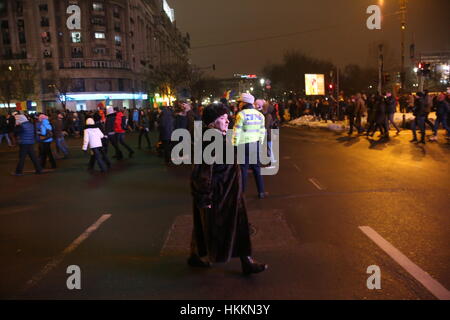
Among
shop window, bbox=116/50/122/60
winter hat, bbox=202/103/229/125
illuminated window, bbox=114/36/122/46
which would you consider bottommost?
winter hat, bbox=202/103/229/125

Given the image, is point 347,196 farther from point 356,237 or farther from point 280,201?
point 356,237

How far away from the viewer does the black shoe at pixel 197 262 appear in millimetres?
4621

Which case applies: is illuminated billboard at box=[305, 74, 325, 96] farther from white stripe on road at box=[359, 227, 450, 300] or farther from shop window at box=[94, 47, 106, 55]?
shop window at box=[94, 47, 106, 55]

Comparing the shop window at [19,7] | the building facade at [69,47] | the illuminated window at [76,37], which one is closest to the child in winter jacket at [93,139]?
the building facade at [69,47]

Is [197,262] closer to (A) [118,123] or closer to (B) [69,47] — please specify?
(A) [118,123]

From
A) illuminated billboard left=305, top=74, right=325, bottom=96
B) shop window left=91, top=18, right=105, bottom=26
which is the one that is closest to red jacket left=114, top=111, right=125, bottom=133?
illuminated billboard left=305, top=74, right=325, bottom=96

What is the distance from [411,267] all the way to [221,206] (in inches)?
81.0

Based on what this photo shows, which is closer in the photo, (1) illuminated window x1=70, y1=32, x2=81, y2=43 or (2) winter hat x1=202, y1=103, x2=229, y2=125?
(2) winter hat x1=202, y1=103, x2=229, y2=125

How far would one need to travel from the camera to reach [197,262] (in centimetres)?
464

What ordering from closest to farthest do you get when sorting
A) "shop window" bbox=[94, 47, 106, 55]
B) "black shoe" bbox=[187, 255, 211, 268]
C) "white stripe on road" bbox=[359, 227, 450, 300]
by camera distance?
"white stripe on road" bbox=[359, 227, 450, 300], "black shoe" bbox=[187, 255, 211, 268], "shop window" bbox=[94, 47, 106, 55]

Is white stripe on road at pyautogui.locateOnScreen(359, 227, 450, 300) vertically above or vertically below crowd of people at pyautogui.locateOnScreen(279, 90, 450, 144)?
below

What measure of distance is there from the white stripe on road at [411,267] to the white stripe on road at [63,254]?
3.79 meters

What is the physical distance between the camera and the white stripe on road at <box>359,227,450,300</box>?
3.86 metres

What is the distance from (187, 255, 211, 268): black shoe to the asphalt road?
0.36ft
